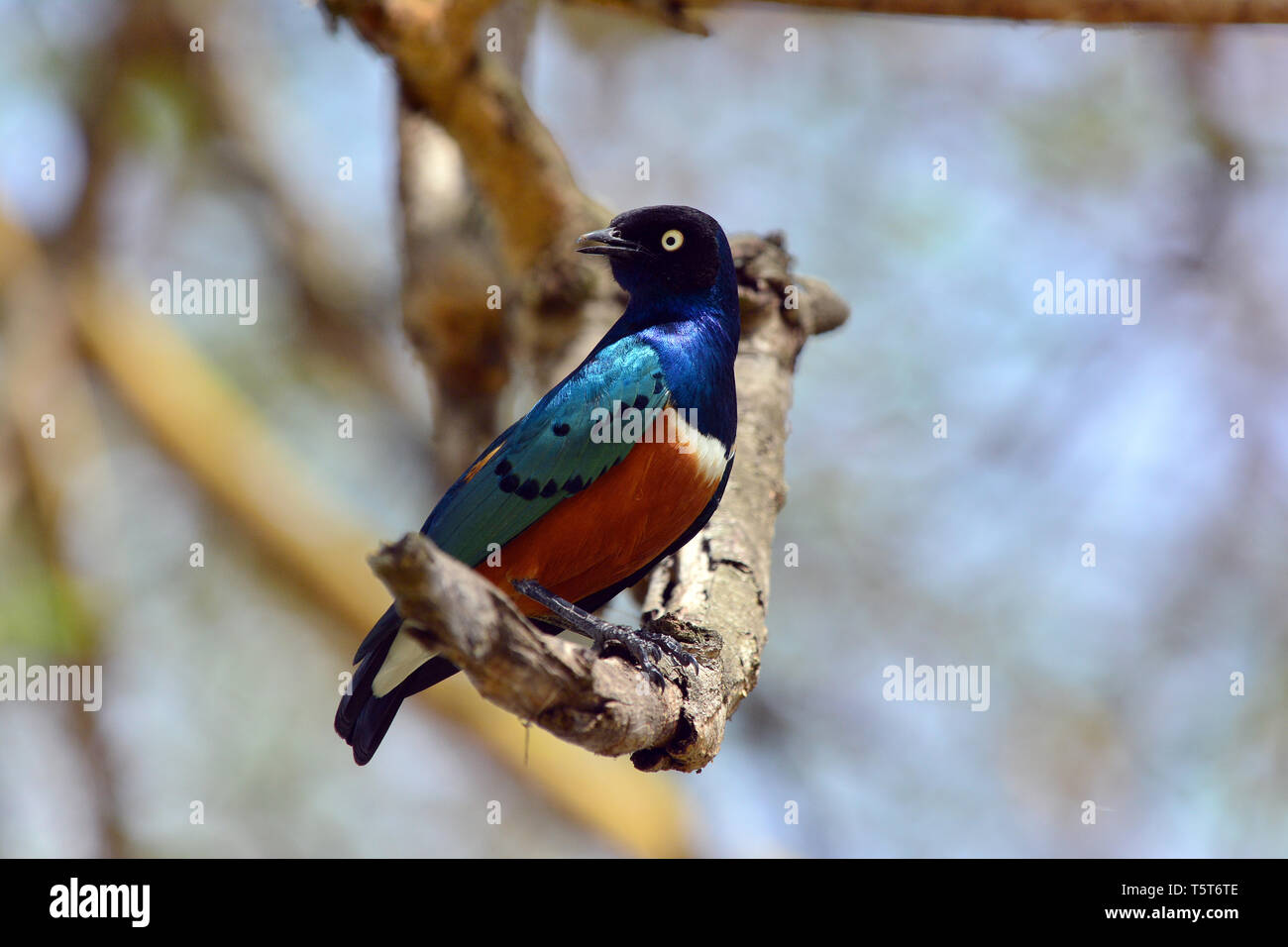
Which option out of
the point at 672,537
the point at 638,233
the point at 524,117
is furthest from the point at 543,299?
the point at 672,537

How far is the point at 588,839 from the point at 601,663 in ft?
20.3

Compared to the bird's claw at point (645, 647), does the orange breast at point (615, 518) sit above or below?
above

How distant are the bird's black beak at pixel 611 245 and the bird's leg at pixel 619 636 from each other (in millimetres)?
1699

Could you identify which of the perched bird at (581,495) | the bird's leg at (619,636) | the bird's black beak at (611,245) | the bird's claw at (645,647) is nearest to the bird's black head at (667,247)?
the bird's black beak at (611,245)

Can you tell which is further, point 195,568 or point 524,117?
point 195,568

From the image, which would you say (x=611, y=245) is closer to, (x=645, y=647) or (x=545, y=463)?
(x=545, y=463)

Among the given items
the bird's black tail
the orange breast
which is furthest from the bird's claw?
the bird's black tail

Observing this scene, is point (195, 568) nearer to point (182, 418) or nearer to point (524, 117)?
point (182, 418)

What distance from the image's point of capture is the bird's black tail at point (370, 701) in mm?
4668

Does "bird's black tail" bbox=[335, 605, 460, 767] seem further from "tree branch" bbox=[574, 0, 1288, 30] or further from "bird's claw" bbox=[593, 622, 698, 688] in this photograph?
"tree branch" bbox=[574, 0, 1288, 30]

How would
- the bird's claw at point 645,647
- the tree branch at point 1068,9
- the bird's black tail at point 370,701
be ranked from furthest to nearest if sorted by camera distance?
the tree branch at point 1068,9
the bird's black tail at point 370,701
the bird's claw at point 645,647

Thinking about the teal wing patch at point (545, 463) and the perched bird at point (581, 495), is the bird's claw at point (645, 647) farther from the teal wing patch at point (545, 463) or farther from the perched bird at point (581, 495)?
the teal wing patch at point (545, 463)

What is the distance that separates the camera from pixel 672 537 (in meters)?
5.01

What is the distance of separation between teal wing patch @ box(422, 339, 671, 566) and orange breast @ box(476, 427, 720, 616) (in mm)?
62
